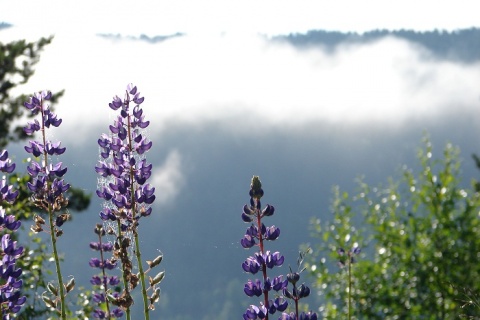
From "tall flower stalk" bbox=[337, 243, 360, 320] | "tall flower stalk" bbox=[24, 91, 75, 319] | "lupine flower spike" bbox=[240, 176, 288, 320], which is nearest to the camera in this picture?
"lupine flower spike" bbox=[240, 176, 288, 320]

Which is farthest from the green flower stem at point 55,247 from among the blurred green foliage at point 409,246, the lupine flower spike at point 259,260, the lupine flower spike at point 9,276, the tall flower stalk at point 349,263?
the blurred green foliage at point 409,246

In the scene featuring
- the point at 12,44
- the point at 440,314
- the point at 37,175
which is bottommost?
the point at 440,314

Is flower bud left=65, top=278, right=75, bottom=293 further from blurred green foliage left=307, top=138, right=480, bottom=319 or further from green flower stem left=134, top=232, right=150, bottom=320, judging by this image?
blurred green foliage left=307, top=138, right=480, bottom=319

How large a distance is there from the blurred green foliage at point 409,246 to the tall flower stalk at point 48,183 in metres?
6.14

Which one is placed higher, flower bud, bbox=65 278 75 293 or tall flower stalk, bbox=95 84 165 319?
tall flower stalk, bbox=95 84 165 319

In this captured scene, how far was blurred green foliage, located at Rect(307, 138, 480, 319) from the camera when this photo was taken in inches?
371

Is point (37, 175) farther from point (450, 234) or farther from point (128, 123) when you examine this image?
point (450, 234)

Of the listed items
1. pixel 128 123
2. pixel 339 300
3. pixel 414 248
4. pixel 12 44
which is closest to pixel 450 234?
pixel 414 248

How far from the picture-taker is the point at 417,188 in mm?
10305

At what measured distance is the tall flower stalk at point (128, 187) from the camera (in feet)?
9.70

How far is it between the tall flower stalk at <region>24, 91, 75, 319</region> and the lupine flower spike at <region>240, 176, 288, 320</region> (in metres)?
0.67

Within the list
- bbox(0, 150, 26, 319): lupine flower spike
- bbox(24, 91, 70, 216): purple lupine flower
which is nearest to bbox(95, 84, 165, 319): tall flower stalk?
bbox(24, 91, 70, 216): purple lupine flower

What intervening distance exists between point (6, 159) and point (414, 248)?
7.41m

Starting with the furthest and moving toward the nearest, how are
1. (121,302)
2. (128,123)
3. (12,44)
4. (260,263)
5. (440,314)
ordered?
(12,44), (440,314), (128,123), (121,302), (260,263)
